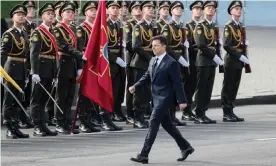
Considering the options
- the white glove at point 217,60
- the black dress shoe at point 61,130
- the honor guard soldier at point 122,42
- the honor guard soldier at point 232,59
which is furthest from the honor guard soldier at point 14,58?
the honor guard soldier at point 232,59

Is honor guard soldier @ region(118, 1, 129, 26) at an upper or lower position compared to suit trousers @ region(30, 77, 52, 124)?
upper

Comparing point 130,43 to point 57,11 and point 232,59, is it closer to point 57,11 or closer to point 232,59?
point 57,11

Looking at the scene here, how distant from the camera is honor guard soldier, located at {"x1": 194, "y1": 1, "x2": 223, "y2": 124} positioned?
1686 cm

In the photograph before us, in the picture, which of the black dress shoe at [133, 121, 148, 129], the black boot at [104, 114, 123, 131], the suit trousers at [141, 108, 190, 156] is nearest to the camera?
the suit trousers at [141, 108, 190, 156]

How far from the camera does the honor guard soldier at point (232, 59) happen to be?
17062 millimetres

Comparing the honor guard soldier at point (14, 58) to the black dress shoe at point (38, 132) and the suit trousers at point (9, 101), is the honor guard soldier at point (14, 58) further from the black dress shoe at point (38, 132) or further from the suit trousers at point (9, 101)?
the black dress shoe at point (38, 132)

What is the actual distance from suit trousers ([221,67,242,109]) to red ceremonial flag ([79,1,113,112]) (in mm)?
2756

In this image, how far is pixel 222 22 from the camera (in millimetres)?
20031

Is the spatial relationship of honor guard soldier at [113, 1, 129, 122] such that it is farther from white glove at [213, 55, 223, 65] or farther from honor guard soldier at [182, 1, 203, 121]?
white glove at [213, 55, 223, 65]

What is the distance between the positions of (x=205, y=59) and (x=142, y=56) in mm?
1237

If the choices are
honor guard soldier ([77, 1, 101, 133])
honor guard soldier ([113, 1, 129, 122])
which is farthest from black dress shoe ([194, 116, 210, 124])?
honor guard soldier ([77, 1, 101, 133])

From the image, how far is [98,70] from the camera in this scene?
15.3m

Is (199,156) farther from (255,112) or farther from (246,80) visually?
(246,80)

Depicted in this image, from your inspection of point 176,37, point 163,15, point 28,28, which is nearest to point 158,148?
point 176,37
